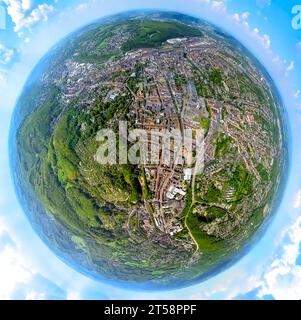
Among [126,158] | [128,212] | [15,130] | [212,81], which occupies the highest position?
[15,130]

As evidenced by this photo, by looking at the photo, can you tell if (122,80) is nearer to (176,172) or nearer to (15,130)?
(176,172)

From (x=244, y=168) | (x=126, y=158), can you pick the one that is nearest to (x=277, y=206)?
(x=244, y=168)

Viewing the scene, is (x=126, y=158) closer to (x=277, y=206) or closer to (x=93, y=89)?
(x=93, y=89)

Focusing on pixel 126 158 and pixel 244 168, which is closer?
pixel 126 158

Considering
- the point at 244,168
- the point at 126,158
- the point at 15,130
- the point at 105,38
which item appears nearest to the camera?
the point at 126,158

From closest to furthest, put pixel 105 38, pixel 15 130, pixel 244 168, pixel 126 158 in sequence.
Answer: pixel 126 158 → pixel 244 168 → pixel 105 38 → pixel 15 130

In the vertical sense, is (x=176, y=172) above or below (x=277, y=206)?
below
